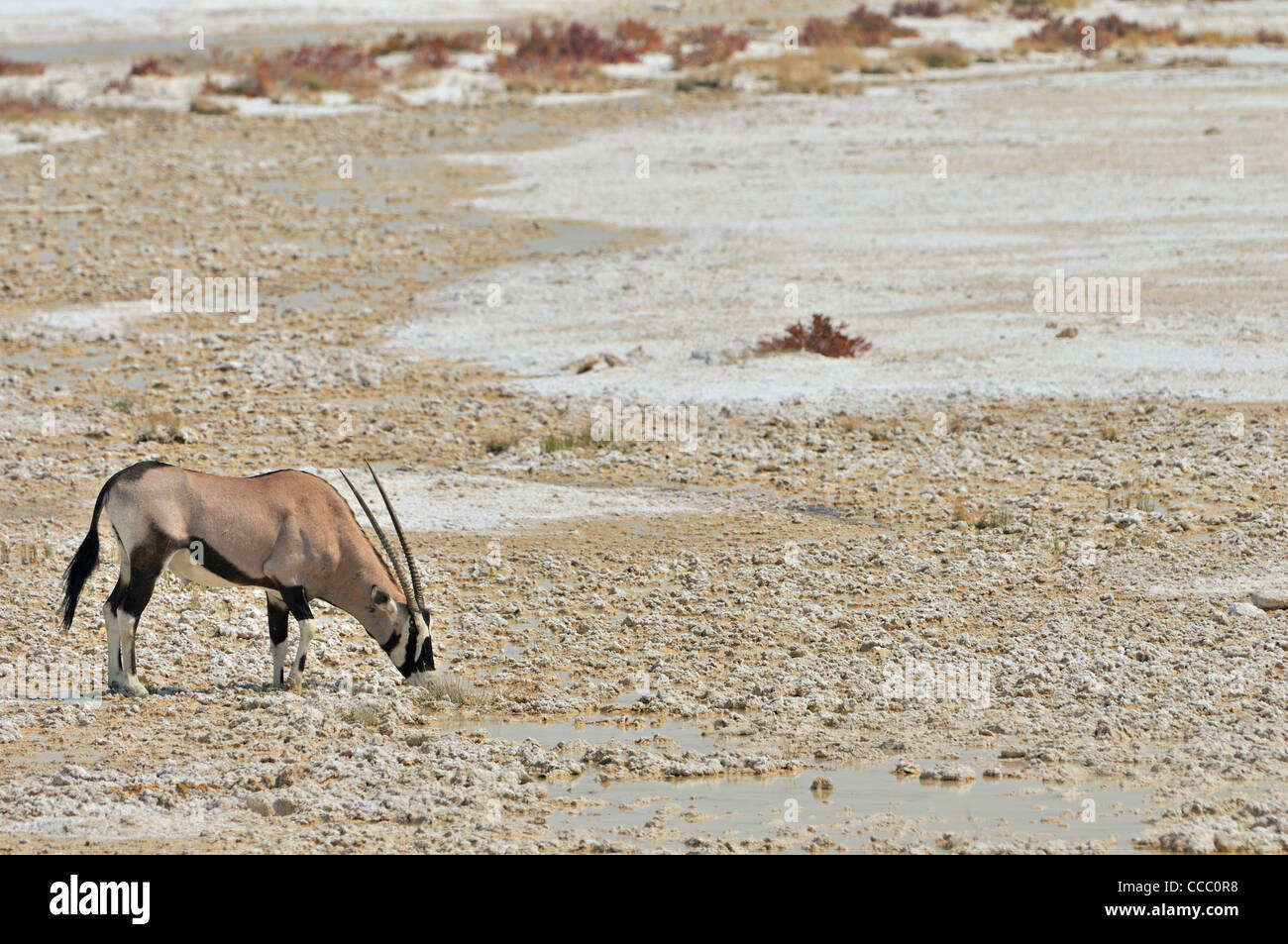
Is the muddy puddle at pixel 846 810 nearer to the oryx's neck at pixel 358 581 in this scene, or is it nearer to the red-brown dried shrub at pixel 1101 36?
the oryx's neck at pixel 358 581

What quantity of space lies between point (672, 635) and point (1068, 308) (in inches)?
367

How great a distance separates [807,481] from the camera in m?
13.4

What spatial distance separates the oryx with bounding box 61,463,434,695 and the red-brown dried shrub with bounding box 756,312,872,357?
805 cm

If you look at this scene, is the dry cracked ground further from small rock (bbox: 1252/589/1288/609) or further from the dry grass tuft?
small rock (bbox: 1252/589/1288/609)

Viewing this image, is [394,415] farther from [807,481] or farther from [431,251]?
[431,251]

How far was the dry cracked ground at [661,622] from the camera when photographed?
297 inches

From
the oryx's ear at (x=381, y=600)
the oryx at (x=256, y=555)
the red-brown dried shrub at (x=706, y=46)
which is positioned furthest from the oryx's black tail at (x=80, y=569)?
the red-brown dried shrub at (x=706, y=46)

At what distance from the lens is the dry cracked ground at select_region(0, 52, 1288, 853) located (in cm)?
754

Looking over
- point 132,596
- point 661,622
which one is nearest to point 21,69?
point 661,622

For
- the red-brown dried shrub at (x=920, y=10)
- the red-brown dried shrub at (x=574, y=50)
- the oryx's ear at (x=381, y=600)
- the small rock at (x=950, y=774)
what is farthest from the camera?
the red-brown dried shrub at (x=920, y=10)

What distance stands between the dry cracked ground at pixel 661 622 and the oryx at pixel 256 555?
30 cm

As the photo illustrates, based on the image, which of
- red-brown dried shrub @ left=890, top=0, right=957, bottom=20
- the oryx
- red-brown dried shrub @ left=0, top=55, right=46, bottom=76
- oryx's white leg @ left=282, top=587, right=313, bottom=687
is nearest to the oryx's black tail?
the oryx

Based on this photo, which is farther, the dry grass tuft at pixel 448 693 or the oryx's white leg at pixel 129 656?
the dry grass tuft at pixel 448 693
